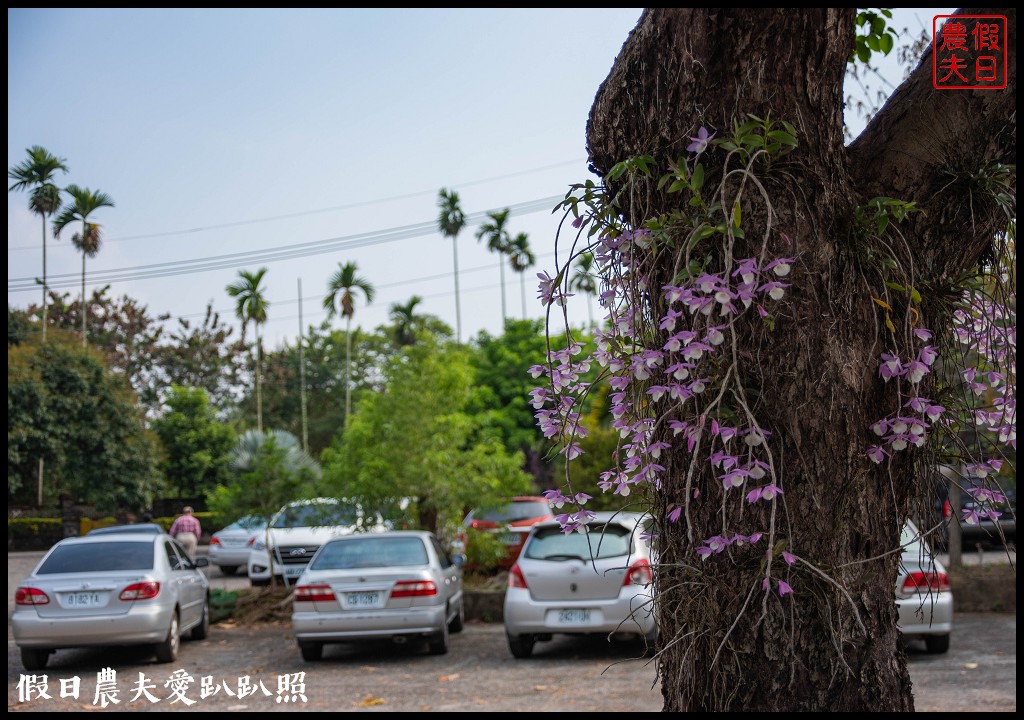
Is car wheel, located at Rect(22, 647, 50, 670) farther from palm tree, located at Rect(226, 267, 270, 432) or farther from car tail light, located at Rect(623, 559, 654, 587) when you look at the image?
palm tree, located at Rect(226, 267, 270, 432)

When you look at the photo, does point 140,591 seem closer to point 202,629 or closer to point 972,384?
point 202,629

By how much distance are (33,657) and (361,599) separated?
3.66 m

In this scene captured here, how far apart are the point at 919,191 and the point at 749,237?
66cm

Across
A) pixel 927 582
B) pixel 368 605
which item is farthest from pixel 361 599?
pixel 927 582

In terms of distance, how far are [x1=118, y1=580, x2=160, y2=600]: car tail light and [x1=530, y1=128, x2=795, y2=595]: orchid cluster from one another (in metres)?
9.42

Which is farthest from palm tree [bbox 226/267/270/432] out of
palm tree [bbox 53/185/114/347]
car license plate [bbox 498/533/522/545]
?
car license plate [bbox 498/533/522/545]

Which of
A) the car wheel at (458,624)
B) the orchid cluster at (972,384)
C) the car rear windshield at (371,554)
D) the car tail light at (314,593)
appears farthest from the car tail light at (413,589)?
the orchid cluster at (972,384)

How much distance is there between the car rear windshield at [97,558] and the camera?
37.6ft

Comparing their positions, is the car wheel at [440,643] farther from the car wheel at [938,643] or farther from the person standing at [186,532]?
the person standing at [186,532]

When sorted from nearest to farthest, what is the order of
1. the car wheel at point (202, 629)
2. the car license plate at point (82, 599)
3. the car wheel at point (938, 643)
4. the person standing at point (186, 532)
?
the car wheel at point (938, 643) < the car license plate at point (82, 599) < the car wheel at point (202, 629) < the person standing at point (186, 532)

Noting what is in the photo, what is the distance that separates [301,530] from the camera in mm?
18344

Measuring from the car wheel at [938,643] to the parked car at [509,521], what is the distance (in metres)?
5.43

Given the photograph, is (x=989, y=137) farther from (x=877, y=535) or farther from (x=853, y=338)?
(x=877, y=535)

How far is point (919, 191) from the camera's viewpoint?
10.0 feet
